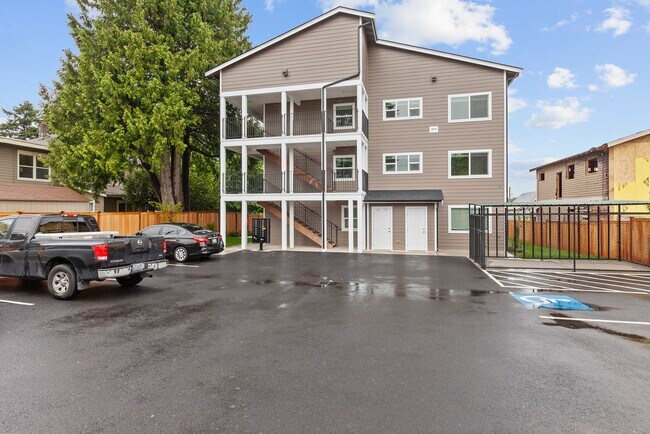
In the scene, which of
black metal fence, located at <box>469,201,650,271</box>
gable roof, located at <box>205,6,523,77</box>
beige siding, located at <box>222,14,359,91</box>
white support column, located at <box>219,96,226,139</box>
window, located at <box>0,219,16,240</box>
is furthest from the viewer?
white support column, located at <box>219,96,226,139</box>

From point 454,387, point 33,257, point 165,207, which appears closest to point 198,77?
point 165,207

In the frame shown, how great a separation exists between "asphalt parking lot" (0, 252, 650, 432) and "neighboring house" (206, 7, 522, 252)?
1096 cm

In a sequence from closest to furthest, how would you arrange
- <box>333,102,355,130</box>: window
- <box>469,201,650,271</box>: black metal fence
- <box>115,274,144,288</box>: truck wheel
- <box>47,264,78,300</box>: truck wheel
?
<box>47,264,78,300</box>: truck wheel
<box>115,274,144,288</box>: truck wheel
<box>469,201,650,271</box>: black metal fence
<box>333,102,355,130</box>: window

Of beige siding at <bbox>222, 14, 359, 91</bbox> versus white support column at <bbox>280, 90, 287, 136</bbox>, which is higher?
beige siding at <bbox>222, 14, 359, 91</bbox>

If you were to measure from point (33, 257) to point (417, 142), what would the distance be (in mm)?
17604

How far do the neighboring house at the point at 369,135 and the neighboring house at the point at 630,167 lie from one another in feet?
24.2

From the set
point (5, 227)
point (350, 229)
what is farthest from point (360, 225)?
point (5, 227)

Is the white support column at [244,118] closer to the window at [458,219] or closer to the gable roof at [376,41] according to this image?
the gable roof at [376,41]

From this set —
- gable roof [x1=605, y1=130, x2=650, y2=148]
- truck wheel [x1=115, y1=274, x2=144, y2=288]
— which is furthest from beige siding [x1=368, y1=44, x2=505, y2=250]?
→ truck wheel [x1=115, y1=274, x2=144, y2=288]

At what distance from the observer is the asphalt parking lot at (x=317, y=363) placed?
3.34 metres

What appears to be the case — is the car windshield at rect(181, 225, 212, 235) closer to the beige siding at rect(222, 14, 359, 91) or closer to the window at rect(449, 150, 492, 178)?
the beige siding at rect(222, 14, 359, 91)

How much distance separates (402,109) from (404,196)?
5.22 m

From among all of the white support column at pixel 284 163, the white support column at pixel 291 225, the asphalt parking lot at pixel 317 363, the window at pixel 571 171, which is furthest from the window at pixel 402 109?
the asphalt parking lot at pixel 317 363

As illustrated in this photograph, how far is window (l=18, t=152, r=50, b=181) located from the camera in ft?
74.5
